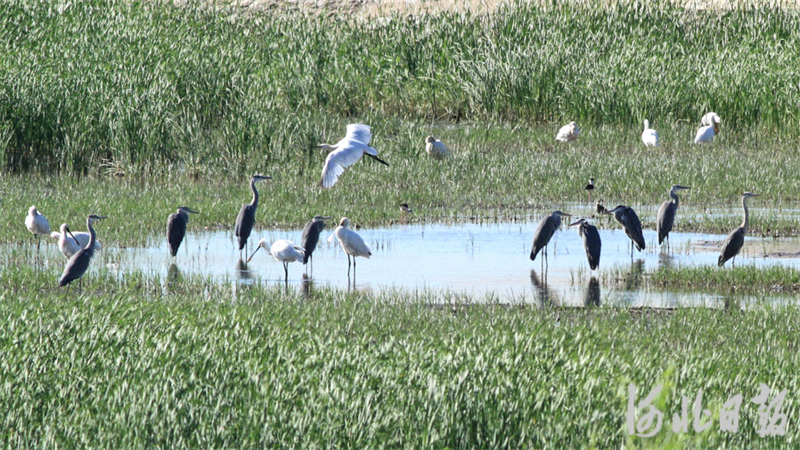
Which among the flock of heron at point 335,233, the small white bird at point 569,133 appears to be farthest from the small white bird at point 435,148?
the flock of heron at point 335,233

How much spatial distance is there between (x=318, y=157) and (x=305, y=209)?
394 cm

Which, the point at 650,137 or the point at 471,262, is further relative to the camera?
the point at 650,137

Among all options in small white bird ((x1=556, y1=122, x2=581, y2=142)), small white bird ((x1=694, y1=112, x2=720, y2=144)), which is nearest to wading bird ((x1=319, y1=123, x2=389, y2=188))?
small white bird ((x1=556, y1=122, x2=581, y2=142))

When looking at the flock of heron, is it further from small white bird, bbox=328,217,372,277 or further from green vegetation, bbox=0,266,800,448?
green vegetation, bbox=0,266,800,448

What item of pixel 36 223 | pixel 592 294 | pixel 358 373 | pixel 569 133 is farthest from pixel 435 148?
pixel 358 373

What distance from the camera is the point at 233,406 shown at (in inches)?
238

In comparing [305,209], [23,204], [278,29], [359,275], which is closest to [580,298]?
[359,275]

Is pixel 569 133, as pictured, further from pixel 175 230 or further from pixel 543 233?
pixel 175 230

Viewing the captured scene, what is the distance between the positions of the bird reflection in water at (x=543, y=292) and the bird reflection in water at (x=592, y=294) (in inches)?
11.2

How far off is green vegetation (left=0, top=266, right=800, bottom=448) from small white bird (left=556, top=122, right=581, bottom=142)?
496 inches

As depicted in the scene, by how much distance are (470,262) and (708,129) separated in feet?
34.7

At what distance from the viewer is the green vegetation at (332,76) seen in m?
18.4

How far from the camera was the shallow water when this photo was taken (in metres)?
10.6

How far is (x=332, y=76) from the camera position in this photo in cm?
2550
